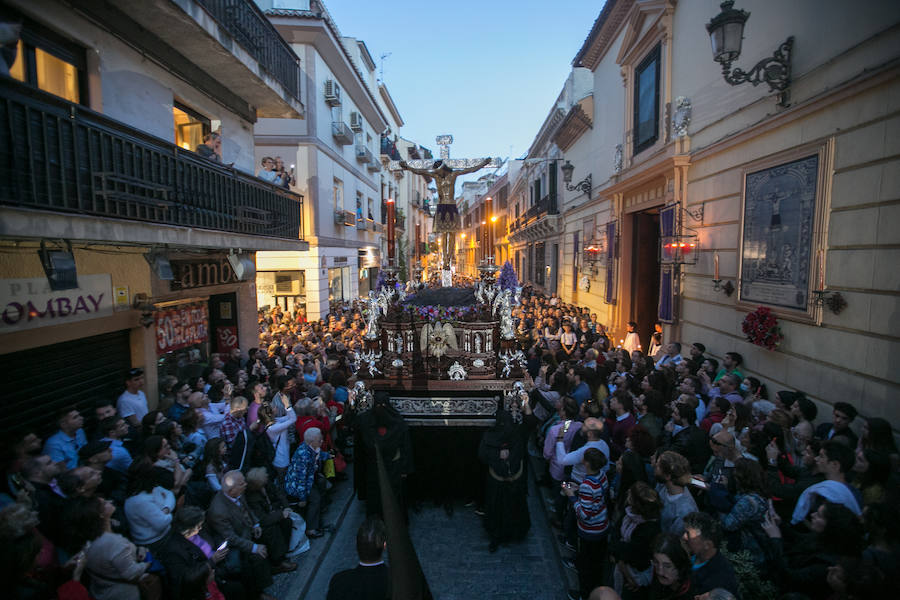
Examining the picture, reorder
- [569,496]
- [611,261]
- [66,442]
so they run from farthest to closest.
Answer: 1. [611,261]
2. [569,496]
3. [66,442]

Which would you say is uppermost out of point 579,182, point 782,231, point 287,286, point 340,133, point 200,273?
point 340,133

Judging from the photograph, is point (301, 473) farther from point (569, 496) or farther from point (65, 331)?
point (65, 331)

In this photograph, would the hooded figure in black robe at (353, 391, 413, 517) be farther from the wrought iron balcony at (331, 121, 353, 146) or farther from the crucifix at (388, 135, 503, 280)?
the wrought iron balcony at (331, 121, 353, 146)

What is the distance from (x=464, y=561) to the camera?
5.62 metres

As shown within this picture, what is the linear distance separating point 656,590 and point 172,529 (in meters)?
4.30

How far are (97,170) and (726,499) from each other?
8.10 meters

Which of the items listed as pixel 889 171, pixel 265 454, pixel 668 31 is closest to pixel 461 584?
pixel 265 454

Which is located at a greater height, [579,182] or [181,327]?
[579,182]

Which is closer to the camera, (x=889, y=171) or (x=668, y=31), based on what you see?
(x=889, y=171)

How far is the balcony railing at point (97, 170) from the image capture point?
14.8 ft

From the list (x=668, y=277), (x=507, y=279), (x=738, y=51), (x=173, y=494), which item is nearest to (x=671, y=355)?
(x=668, y=277)

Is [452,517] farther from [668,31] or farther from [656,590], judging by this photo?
[668,31]

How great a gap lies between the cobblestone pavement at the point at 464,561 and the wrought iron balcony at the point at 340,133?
646 inches

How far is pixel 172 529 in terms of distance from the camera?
411 cm
